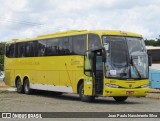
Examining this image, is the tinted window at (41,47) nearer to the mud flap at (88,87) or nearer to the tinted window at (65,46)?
the tinted window at (65,46)

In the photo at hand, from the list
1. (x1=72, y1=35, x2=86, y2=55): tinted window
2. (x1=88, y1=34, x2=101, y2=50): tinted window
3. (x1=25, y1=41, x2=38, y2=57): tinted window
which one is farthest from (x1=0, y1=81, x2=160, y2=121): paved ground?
(x1=25, y1=41, x2=38, y2=57): tinted window

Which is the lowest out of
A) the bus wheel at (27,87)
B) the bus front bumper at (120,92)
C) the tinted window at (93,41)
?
the bus wheel at (27,87)

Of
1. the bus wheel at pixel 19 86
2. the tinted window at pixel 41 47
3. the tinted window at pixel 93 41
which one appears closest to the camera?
the tinted window at pixel 93 41

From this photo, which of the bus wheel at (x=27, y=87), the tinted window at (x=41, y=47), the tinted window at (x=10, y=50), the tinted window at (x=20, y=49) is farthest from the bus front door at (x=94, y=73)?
the tinted window at (x=10, y=50)

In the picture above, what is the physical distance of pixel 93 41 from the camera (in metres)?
22.8

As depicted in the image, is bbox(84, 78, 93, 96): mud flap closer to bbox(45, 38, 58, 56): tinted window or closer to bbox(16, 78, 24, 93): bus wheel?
bbox(45, 38, 58, 56): tinted window

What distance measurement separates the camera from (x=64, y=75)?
25.2 metres

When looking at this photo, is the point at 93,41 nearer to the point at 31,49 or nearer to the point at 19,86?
the point at 31,49

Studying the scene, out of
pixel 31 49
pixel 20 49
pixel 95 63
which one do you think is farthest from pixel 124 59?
pixel 20 49

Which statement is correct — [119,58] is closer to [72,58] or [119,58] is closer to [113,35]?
[113,35]

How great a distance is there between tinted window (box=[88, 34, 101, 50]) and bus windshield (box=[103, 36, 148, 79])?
0.36 meters

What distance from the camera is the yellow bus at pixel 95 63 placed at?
72.2ft

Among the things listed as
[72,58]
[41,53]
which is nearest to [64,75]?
[72,58]

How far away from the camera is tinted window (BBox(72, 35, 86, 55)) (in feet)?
76.3
